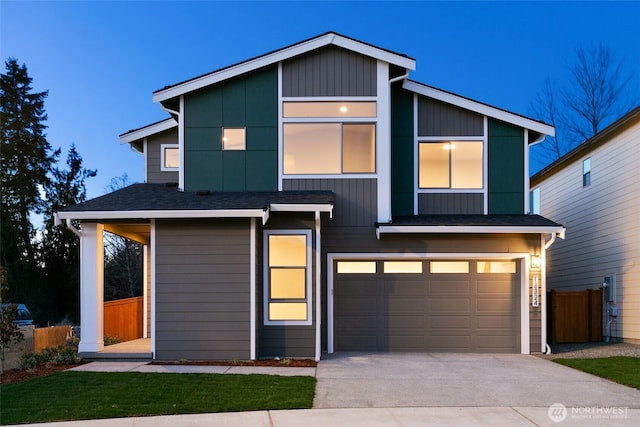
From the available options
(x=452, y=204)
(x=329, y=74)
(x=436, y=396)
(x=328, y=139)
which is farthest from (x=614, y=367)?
(x=329, y=74)

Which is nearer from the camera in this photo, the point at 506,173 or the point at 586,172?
the point at 506,173

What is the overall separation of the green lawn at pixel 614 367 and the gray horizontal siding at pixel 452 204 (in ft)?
11.6

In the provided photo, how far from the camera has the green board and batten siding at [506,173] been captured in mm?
12828

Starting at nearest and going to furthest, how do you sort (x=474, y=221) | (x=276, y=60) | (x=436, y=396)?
(x=436, y=396) < (x=276, y=60) < (x=474, y=221)

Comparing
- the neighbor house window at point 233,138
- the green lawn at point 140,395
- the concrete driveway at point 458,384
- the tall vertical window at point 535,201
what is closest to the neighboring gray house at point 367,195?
the neighbor house window at point 233,138

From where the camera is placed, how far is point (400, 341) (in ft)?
40.4

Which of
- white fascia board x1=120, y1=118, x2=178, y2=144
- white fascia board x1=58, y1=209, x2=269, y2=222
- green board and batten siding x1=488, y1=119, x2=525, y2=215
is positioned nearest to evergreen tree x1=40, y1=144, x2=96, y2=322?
white fascia board x1=120, y1=118, x2=178, y2=144

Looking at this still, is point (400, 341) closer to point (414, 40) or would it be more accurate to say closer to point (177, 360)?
point (177, 360)

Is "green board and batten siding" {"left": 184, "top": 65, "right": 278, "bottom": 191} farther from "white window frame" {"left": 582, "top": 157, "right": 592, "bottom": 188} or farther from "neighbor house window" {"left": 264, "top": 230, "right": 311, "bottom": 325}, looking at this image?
"white window frame" {"left": 582, "top": 157, "right": 592, "bottom": 188}

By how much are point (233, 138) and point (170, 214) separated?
246 centimetres

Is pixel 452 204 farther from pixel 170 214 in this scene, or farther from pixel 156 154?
pixel 156 154

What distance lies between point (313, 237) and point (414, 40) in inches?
4130

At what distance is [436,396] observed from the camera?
790cm

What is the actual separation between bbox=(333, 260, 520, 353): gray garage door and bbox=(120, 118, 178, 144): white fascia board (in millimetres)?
5433
